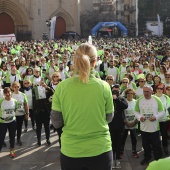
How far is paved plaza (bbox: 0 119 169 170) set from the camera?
22.1 ft

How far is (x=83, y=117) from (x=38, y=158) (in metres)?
4.38

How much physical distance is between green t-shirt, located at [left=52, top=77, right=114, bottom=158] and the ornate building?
41941 mm

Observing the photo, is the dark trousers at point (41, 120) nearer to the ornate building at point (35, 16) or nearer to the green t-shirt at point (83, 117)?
the green t-shirt at point (83, 117)

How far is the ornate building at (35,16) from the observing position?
44.6 meters

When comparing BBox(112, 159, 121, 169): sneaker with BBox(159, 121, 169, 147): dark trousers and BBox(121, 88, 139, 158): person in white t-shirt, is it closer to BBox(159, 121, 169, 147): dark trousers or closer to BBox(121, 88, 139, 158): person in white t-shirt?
BBox(121, 88, 139, 158): person in white t-shirt

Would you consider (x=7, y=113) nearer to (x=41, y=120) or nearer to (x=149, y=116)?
(x=41, y=120)

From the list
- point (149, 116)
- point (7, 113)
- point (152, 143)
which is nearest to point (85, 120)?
point (149, 116)

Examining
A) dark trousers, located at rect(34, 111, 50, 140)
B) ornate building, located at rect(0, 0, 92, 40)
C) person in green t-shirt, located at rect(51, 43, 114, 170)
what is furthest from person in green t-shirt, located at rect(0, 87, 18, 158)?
ornate building, located at rect(0, 0, 92, 40)

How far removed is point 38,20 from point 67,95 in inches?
1696

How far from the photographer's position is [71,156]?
3.13 m

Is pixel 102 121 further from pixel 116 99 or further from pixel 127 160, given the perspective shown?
pixel 127 160

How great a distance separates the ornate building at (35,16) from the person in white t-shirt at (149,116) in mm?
38863

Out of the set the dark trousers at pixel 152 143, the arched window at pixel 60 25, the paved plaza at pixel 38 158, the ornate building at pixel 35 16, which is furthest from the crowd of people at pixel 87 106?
the arched window at pixel 60 25

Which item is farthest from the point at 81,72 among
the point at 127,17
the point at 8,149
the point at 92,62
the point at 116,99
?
the point at 127,17
